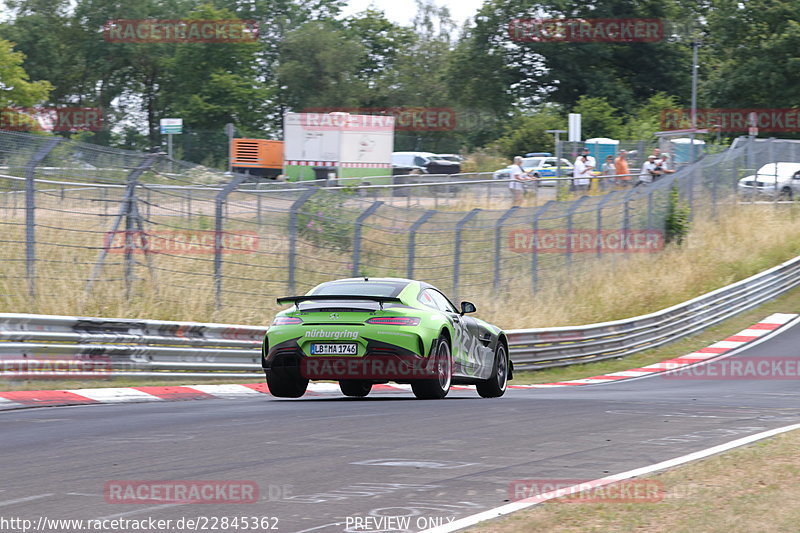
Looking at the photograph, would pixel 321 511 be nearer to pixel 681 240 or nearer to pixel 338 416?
pixel 338 416

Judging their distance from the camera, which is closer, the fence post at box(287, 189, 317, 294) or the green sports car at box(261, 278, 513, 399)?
the green sports car at box(261, 278, 513, 399)

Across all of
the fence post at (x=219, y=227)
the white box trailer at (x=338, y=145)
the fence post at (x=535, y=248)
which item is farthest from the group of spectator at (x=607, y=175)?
the fence post at (x=219, y=227)

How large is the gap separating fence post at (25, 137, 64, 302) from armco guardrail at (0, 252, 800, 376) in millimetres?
1180

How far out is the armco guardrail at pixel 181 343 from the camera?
12.0 metres

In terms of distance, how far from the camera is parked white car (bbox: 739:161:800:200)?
1471 inches

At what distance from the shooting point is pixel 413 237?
1958cm

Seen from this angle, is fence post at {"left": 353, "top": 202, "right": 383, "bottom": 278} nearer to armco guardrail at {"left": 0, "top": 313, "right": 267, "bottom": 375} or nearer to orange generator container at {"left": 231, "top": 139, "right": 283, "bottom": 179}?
armco guardrail at {"left": 0, "top": 313, "right": 267, "bottom": 375}

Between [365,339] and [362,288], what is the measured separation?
0.90 metres

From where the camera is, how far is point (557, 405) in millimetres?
11586

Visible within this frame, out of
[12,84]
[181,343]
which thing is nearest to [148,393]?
[181,343]

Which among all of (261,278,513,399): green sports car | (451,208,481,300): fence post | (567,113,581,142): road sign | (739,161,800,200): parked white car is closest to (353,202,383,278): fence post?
(451,208,481,300): fence post

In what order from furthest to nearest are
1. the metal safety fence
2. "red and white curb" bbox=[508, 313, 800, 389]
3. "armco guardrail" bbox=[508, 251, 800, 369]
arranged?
1. "armco guardrail" bbox=[508, 251, 800, 369]
2. "red and white curb" bbox=[508, 313, 800, 389]
3. the metal safety fence

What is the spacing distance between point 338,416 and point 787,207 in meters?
30.4

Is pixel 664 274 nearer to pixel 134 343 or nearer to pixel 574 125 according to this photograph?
pixel 574 125
